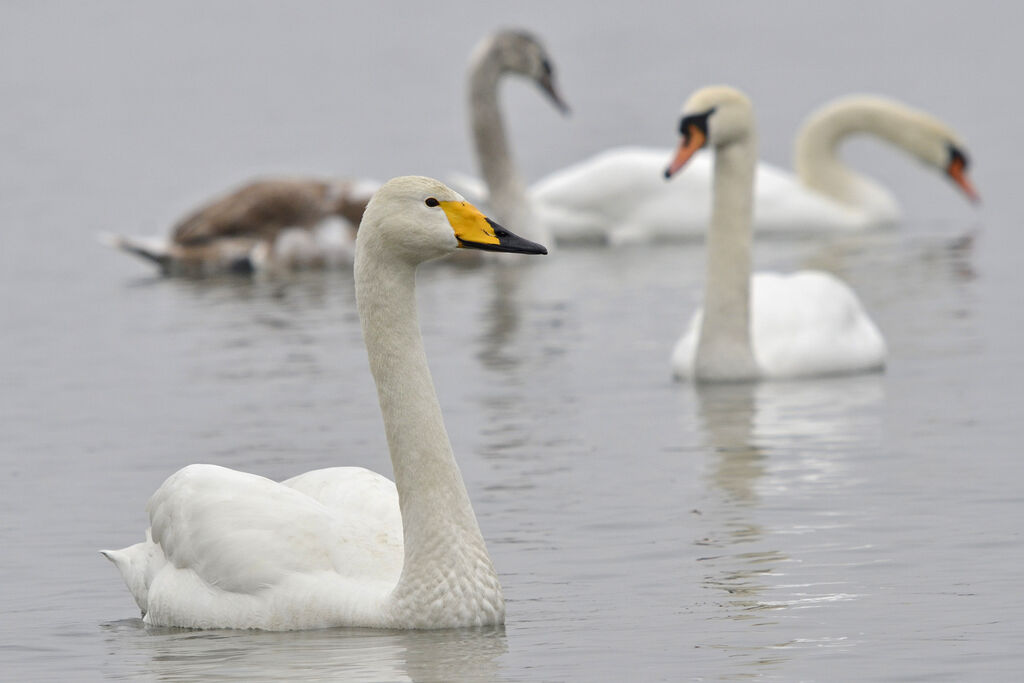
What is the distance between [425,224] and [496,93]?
16209 millimetres

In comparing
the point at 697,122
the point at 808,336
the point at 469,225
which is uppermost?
the point at 697,122

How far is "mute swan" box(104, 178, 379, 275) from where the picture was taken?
73.2 ft

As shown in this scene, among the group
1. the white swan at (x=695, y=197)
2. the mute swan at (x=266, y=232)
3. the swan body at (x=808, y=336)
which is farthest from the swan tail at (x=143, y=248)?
the swan body at (x=808, y=336)

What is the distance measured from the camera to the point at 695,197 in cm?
2372

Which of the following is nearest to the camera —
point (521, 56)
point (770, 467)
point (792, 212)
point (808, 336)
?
point (770, 467)

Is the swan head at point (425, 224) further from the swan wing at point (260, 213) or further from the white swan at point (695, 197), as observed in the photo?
the white swan at point (695, 197)

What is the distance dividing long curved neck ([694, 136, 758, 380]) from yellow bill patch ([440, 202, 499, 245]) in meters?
5.73

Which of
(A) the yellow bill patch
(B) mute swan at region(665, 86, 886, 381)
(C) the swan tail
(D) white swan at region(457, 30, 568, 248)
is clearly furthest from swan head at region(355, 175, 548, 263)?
(D) white swan at region(457, 30, 568, 248)

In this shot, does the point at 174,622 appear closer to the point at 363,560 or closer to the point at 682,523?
the point at 363,560

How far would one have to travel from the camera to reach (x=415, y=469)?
26.7ft

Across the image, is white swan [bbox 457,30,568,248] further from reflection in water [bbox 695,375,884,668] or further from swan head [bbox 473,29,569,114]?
reflection in water [bbox 695,375,884,668]

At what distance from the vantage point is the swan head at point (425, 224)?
8.05 meters

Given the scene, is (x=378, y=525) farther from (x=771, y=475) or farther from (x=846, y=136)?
(x=846, y=136)

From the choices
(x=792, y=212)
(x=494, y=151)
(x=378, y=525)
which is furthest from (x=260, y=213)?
(x=378, y=525)
